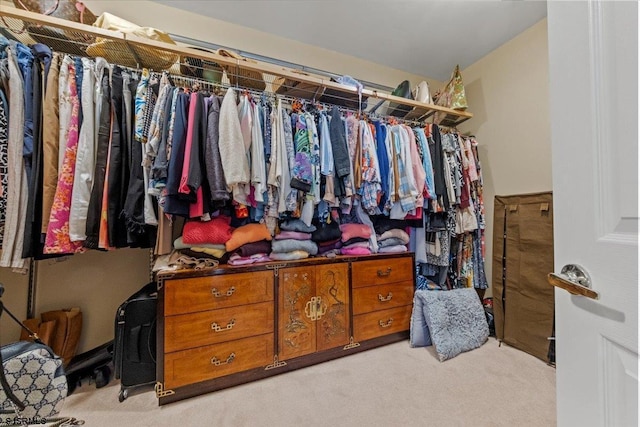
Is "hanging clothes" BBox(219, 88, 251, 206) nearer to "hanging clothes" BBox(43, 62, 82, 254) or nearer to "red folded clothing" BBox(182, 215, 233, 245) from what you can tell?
"red folded clothing" BBox(182, 215, 233, 245)

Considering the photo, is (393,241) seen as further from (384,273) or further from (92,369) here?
(92,369)

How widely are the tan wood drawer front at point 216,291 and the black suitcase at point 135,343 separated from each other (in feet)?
0.72

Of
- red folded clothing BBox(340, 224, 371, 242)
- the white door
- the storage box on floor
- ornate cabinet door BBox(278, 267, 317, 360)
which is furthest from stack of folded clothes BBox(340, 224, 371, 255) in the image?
the white door

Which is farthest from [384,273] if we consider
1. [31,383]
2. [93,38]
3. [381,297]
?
[93,38]

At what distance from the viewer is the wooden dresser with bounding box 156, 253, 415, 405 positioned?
1364mm

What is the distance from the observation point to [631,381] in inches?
16.5

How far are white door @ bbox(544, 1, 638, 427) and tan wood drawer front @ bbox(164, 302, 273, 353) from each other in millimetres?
1365

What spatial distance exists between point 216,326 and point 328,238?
3.05ft

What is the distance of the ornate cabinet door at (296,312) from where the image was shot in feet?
5.28

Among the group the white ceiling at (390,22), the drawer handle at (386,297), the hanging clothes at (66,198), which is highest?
the white ceiling at (390,22)

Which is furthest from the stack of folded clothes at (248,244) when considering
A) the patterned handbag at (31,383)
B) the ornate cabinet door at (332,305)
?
the patterned handbag at (31,383)

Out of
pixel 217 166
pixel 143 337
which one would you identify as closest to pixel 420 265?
pixel 217 166

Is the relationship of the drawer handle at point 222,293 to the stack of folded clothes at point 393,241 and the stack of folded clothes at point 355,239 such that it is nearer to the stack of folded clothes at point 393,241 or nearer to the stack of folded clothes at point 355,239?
the stack of folded clothes at point 355,239

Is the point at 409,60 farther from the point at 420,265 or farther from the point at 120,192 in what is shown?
the point at 120,192
